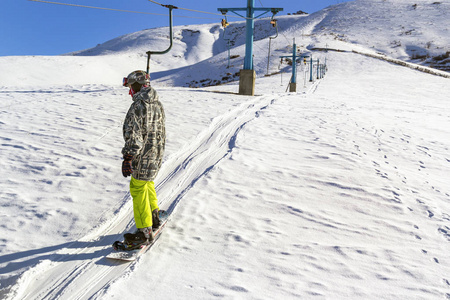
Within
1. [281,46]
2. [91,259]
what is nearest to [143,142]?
[91,259]

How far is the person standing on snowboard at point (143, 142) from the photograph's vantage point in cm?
322

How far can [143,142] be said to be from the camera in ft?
10.9

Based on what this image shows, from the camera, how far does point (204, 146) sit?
23.5ft

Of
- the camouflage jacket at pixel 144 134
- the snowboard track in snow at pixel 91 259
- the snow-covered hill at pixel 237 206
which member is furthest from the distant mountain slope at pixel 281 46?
the camouflage jacket at pixel 144 134

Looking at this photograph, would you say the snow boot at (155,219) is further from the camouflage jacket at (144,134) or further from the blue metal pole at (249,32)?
the blue metal pole at (249,32)

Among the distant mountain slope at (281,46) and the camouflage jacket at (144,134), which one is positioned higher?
the distant mountain slope at (281,46)

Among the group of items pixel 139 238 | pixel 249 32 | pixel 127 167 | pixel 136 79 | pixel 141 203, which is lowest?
pixel 139 238

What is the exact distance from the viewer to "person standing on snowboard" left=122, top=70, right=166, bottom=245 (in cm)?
322

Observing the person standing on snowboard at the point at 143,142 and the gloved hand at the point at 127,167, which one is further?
the person standing on snowboard at the point at 143,142

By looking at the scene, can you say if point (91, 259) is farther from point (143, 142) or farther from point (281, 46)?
point (281, 46)

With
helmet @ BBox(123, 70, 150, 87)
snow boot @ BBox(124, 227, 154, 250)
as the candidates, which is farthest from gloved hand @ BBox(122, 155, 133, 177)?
helmet @ BBox(123, 70, 150, 87)

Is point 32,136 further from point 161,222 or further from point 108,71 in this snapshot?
point 108,71

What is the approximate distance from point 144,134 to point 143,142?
0.29 ft

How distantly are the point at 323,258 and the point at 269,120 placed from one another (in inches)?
270
